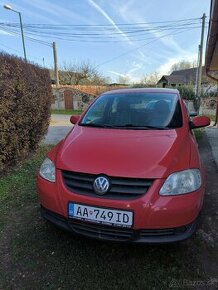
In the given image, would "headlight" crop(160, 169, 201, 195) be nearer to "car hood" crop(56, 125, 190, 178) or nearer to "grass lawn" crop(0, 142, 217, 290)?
"car hood" crop(56, 125, 190, 178)

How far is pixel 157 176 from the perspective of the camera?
7.75 feet

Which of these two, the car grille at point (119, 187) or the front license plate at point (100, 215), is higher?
the car grille at point (119, 187)

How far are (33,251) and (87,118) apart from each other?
180 centimetres

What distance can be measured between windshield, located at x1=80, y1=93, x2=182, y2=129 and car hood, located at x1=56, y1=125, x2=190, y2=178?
23 cm

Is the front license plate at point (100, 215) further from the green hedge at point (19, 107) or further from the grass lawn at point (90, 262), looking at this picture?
the green hedge at point (19, 107)

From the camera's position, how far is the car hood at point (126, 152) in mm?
2438

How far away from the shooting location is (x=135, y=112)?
3.67 meters

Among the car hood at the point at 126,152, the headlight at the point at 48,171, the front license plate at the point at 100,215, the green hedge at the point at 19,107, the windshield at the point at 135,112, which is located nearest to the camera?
the front license plate at the point at 100,215

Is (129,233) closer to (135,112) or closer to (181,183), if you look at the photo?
(181,183)

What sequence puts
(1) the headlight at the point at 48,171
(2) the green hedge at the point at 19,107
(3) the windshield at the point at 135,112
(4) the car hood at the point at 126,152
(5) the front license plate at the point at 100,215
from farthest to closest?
(2) the green hedge at the point at 19,107
(3) the windshield at the point at 135,112
(1) the headlight at the point at 48,171
(4) the car hood at the point at 126,152
(5) the front license plate at the point at 100,215

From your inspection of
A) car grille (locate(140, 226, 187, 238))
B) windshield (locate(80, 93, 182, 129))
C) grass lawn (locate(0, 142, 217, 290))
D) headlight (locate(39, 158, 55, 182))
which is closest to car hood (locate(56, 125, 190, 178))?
headlight (locate(39, 158, 55, 182))

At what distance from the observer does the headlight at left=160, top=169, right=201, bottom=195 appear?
2.36m

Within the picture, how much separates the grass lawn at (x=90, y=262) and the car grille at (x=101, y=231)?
34cm

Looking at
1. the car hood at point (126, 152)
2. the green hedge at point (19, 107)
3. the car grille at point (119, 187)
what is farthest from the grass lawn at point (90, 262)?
the green hedge at point (19, 107)
